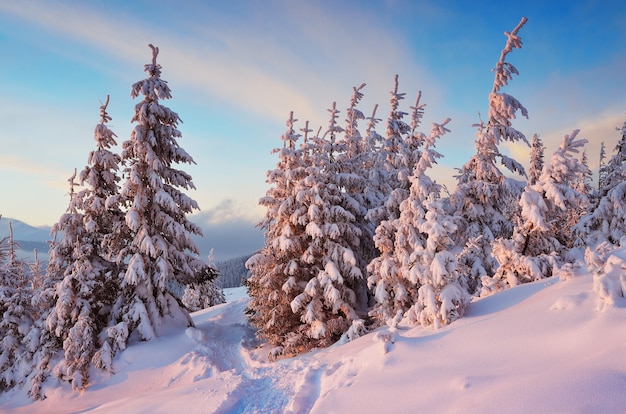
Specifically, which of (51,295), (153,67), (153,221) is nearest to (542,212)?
(153,221)

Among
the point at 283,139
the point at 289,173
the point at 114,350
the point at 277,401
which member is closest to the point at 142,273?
the point at 114,350

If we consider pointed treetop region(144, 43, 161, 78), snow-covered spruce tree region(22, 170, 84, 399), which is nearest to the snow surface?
snow-covered spruce tree region(22, 170, 84, 399)

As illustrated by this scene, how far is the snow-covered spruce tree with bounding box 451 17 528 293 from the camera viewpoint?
1595 centimetres

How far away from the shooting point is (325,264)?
17234 millimetres

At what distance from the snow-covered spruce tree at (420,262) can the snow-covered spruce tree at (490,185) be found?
231 centimetres

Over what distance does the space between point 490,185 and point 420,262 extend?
23.3ft

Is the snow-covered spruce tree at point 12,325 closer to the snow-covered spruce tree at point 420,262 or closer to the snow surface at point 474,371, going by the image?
the snow surface at point 474,371

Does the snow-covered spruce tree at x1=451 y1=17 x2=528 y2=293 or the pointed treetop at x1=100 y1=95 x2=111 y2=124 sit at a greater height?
the pointed treetop at x1=100 y1=95 x2=111 y2=124

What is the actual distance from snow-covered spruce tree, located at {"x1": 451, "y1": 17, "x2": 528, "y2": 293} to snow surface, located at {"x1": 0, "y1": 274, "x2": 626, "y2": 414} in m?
5.68

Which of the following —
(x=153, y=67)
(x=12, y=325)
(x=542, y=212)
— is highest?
(x=153, y=67)

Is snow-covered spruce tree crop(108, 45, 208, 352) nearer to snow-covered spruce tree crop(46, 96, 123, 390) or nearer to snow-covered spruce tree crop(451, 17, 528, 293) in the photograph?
snow-covered spruce tree crop(46, 96, 123, 390)

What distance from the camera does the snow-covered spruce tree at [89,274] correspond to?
15.4 metres

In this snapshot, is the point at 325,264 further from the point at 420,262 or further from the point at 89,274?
the point at 89,274

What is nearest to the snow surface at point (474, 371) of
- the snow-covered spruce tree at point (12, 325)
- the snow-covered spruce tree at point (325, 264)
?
the snow-covered spruce tree at point (325, 264)
